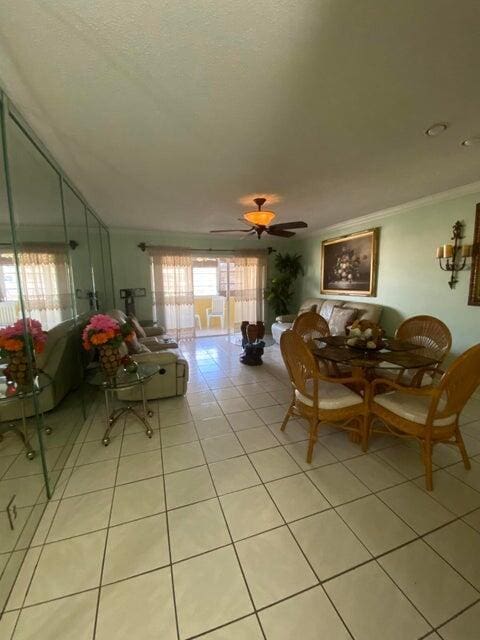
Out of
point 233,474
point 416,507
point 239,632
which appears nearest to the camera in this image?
point 239,632

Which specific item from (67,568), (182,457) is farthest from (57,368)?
(67,568)

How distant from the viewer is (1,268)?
1.40 m

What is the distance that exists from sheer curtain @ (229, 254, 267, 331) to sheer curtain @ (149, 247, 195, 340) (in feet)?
3.27

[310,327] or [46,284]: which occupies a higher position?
[46,284]

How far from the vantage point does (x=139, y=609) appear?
1.08 metres

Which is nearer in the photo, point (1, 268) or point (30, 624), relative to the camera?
point (30, 624)

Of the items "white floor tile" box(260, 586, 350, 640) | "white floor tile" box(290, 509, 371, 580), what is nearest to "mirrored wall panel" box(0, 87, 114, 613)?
"white floor tile" box(260, 586, 350, 640)

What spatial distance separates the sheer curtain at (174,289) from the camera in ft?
17.4

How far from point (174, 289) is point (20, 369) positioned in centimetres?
404

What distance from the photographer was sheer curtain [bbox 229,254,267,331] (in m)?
5.92

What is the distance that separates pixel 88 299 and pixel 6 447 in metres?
2.45

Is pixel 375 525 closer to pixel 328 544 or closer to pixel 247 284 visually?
pixel 328 544

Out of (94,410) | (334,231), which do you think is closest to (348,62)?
(94,410)

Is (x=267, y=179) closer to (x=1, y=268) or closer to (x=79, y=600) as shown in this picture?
(x=1, y=268)
